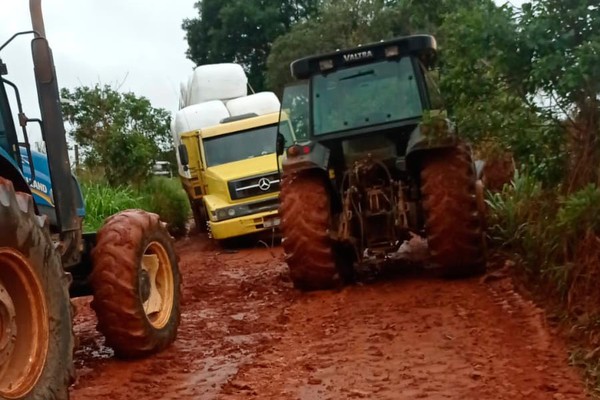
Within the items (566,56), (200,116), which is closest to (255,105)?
(200,116)

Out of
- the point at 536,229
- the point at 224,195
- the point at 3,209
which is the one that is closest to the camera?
the point at 3,209

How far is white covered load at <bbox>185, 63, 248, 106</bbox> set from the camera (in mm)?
19094

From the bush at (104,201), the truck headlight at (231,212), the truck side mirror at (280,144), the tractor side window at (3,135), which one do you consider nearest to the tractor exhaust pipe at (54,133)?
the tractor side window at (3,135)

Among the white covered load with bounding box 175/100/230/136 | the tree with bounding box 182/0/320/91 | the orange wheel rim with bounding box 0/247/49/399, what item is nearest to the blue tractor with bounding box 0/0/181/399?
the orange wheel rim with bounding box 0/247/49/399

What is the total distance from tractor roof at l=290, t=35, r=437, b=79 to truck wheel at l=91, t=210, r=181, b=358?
119 inches

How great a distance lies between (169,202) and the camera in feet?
58.2

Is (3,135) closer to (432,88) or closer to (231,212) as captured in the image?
(432,88)

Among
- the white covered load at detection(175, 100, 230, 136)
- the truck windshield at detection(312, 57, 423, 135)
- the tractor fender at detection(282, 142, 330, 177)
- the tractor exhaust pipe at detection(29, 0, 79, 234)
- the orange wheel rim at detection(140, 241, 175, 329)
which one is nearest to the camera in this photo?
the tractor exhaust pipe at detection(29, 0, 79, 234)

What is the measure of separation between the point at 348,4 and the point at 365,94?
78.3ft

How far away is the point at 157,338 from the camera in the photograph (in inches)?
245

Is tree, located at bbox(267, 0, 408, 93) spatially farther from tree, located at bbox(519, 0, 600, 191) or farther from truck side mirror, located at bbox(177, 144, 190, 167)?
tree, located at bbox(519, 0, 600, 191)

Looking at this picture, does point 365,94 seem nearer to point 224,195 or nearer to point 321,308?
point 321,308

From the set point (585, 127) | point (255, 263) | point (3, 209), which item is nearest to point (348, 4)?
point (255, 263)

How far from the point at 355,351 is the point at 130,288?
4.91 feet
